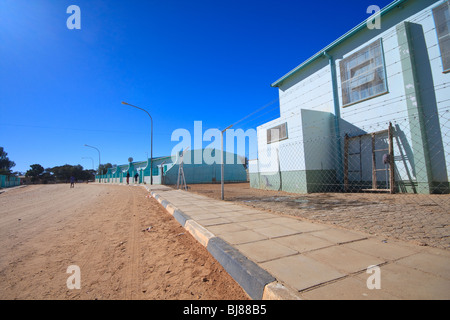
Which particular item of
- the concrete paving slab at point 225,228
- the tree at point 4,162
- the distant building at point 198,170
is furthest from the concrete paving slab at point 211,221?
the tree at point 4,162

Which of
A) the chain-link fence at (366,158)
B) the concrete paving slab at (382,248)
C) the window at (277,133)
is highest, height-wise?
the window at (277,133)

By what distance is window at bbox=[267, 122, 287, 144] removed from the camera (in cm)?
1034

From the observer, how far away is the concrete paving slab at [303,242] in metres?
Answer: 2.38

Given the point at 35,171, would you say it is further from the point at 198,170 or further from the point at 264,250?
the point at 264,250

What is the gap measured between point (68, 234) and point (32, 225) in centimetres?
167

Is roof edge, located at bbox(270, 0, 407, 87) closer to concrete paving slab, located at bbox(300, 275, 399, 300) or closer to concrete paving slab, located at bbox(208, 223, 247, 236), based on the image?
concrete paving slab, located at bbox(208, 223, 247, 236)

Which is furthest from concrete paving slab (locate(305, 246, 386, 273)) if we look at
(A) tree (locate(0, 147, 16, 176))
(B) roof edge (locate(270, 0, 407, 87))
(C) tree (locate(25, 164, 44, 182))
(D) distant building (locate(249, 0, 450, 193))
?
(A) tree (locate(0, 147, 16, 176))

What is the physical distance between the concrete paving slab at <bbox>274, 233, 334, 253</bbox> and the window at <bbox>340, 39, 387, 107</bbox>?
27.2ft

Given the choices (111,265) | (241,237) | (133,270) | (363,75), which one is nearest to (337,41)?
(363,75)

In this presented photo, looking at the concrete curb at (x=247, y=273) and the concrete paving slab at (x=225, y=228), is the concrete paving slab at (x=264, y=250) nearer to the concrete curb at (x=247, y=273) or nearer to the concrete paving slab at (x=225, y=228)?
the concrete curb at (x=247, y=273)

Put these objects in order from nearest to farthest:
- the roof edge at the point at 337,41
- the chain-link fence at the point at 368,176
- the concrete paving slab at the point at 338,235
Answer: the concrete paving slab at the point at 338,235, the chain-link fence at the point at 368,176, the roof edge at the point at 337,41

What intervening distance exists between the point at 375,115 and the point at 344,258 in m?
8.53

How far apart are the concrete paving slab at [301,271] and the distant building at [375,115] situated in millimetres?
7423
